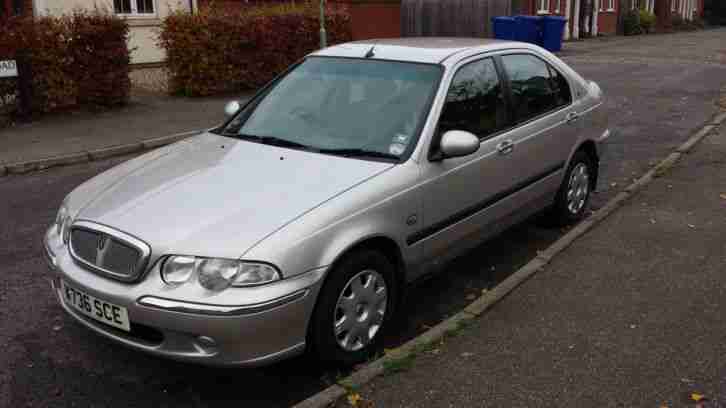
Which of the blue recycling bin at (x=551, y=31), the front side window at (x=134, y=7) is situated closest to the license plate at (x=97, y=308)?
the front side window at (x=134, y=7)

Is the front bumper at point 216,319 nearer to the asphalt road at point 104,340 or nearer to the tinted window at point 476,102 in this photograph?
the asphalt road at point 104,340

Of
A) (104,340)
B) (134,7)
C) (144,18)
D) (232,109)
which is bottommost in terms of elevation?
(104,340)

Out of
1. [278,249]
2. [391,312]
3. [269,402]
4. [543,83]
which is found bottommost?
[269,402]

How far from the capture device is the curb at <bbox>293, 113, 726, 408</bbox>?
11.4 feet

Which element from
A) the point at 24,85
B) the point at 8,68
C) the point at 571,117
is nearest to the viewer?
the point at 571,117

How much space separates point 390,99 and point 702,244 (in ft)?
9.88

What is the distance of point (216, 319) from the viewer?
3.21m

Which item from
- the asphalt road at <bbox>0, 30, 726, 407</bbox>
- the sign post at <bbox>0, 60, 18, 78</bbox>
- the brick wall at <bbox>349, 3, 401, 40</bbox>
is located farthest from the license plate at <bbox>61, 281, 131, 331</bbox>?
the brick wall at <bbox>349, 3, 401, 40</bbox>

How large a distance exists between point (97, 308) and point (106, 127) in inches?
320

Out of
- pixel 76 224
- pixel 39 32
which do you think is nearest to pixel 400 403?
pixel 76 224

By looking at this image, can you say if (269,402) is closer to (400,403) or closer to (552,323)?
(400,403)

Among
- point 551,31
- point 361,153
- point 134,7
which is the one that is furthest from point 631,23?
point 361,153

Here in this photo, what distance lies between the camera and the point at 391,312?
4.08m

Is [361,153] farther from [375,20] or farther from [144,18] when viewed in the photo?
[375,20]
